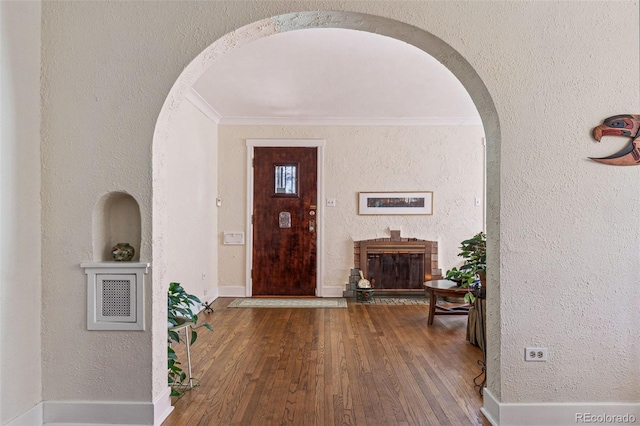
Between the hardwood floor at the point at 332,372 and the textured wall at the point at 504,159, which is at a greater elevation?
the textured wall at the point at 504,159

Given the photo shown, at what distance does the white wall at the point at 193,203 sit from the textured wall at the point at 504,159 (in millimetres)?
1657

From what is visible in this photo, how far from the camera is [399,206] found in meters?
5.94

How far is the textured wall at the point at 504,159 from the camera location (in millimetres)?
2273

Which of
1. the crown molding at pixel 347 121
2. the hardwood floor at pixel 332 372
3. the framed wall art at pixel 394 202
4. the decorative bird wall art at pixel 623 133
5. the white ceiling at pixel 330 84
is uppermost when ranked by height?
the white ceiling at pixel 330 84

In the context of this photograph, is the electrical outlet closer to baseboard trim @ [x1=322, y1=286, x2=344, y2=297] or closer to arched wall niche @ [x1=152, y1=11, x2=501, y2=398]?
arched wall niche @ [x1=152, y1=11, x2=501, y2=398]

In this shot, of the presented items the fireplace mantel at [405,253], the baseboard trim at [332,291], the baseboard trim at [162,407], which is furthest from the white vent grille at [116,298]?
the fireplace mantel at [405,253]

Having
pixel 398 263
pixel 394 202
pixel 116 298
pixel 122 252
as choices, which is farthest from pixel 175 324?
pixel 394 202

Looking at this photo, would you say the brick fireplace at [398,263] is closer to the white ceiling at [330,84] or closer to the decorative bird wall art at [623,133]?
the white ceiling at [330,84]

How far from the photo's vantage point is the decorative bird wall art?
7.39ft

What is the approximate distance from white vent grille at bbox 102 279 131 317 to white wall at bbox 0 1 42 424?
374 mm

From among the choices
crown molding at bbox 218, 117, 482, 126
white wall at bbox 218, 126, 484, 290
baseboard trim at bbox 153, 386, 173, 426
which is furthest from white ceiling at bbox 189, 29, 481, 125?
baseboard trim at bbox 153, 386, 173, 426

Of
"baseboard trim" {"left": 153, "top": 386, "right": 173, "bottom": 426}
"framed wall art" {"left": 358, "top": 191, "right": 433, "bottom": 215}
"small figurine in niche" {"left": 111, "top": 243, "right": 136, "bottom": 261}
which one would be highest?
"framed wall art" {"left": 358, "top": 191, "right": 433, "bottom": 215}

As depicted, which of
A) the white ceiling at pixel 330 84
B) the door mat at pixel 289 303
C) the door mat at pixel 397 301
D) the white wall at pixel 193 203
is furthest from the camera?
the door mat at pixel 397 301

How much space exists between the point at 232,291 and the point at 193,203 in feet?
5.67
